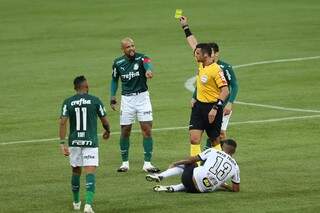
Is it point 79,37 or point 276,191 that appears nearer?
point 276,191

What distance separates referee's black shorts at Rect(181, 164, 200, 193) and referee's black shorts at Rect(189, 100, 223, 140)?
1419 millimetres

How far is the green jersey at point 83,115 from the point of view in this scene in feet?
60.6

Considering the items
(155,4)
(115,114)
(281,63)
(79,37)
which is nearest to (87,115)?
(115,114)

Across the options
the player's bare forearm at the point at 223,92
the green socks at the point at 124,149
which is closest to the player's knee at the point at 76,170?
the player's bare forearm at the point at 223,92

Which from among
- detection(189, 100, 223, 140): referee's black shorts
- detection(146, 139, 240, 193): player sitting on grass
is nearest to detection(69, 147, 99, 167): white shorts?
detection(146, 139, 240, 193): player sitting on grass

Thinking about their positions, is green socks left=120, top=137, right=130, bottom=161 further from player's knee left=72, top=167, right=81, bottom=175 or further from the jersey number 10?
the jersey number 10

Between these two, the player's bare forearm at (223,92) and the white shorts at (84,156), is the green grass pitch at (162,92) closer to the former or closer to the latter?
the white shorts at (84,156)

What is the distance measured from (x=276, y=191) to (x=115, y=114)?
1162 cm

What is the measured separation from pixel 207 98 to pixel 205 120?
0.45 meters

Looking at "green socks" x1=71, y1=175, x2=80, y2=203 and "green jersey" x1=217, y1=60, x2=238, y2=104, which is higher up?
"green jersey" x1=217, y1=60, x2=238, y2=104

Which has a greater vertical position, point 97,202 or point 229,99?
point 229,99

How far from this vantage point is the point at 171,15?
54.7m

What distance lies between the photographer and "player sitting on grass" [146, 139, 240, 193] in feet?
64.5

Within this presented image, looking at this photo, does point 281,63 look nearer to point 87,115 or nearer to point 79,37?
point 79,37
